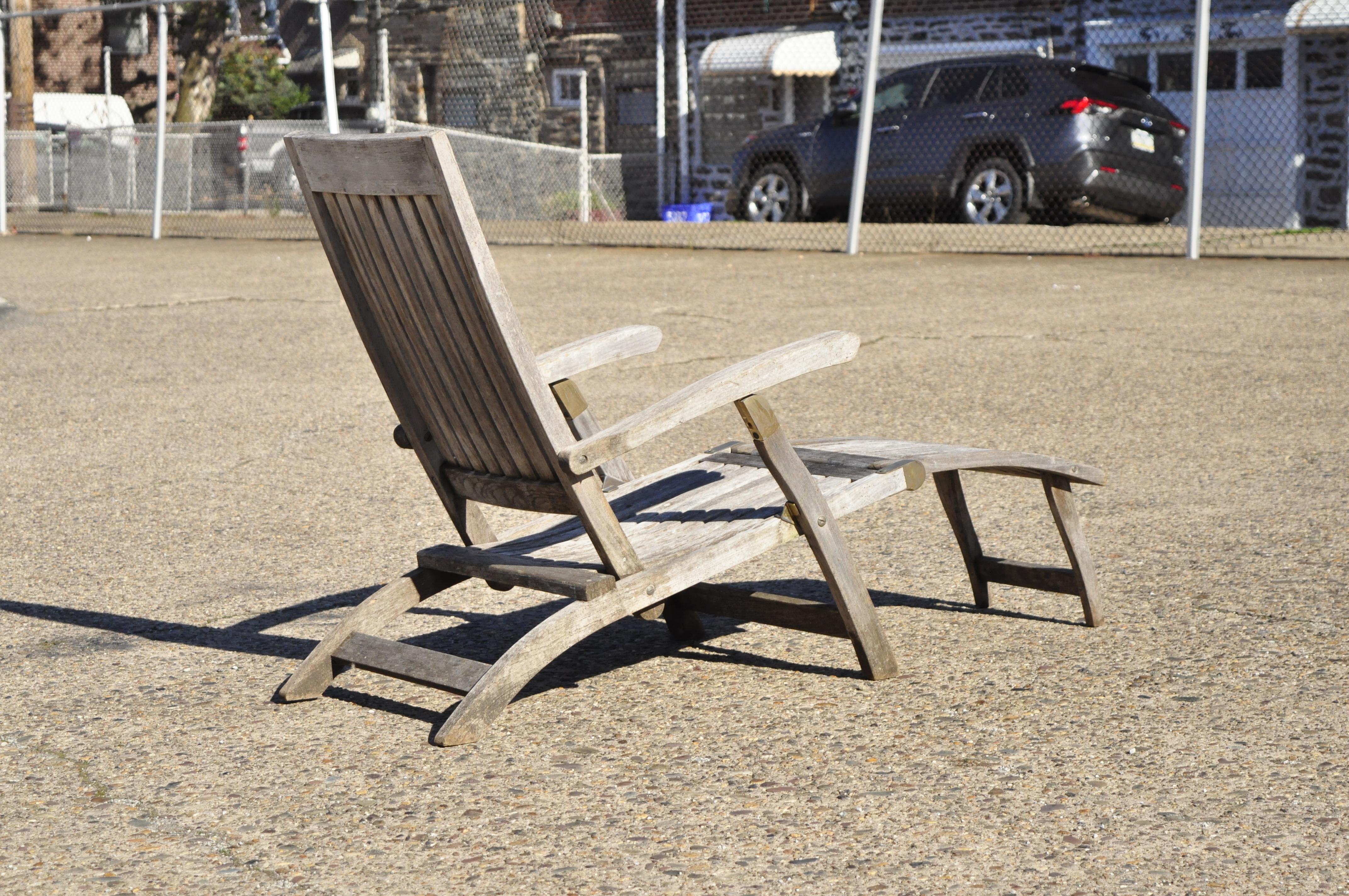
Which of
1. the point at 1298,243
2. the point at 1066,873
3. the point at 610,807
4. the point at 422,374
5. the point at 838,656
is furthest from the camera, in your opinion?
the point at 1298,243

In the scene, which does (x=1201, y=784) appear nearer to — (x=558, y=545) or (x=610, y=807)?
(x=610, y=807)

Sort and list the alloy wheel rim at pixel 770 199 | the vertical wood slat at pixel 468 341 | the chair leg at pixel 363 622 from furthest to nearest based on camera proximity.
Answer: the alloy wheel rim at pixel 770 199, the chair leg at pixel 363 622, the vertical wood slat at pixel 468 341

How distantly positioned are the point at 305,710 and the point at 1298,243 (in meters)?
11.9

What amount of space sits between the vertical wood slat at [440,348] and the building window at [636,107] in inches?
810

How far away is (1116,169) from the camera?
14367mm

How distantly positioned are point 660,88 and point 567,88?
6.56ft

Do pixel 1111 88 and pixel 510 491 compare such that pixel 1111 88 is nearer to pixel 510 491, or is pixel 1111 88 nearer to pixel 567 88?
pixel 567 88

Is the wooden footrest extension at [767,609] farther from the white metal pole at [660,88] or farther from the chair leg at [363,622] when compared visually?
the white metal pole at [660,88]

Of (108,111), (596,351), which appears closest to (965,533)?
(596,351)

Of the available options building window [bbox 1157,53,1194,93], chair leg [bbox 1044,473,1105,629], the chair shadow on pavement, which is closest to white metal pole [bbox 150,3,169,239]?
building window [bbox 1157,53,1194,93]

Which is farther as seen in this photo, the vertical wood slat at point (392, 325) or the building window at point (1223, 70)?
the building window at point (1223, 70)

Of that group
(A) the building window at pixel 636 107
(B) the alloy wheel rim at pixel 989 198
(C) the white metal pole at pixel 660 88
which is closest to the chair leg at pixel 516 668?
(B) the alloy wheel rim at pixel 989 198

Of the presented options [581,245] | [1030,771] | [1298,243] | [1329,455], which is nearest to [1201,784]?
[1030,771]

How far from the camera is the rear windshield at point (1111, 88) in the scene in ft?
47.8
